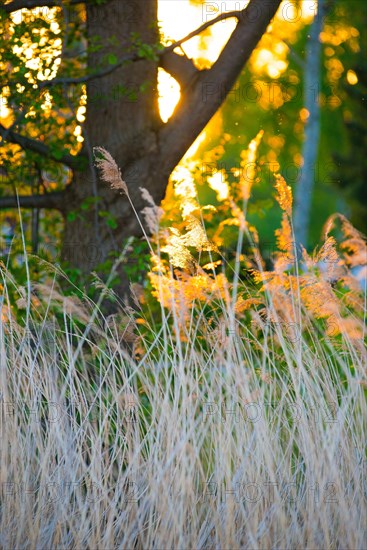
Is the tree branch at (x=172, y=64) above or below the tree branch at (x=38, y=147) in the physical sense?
above

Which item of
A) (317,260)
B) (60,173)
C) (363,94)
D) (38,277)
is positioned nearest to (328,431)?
(317,260)

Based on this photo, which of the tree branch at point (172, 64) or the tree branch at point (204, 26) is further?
the tree branch at point (204, 26)

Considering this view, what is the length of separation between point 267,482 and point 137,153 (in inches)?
133

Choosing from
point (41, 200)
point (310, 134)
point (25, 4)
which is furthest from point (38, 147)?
point (310, 134)

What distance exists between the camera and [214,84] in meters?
6.51

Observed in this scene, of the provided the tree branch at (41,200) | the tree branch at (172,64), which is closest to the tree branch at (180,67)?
the tree branch at (172,64)

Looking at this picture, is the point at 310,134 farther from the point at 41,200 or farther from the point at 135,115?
the point at 41,200

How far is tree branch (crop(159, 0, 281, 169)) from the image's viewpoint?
649 centimetres

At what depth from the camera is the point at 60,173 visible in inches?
281

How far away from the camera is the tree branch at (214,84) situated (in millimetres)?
6488

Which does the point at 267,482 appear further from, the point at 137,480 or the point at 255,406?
the point at 137,480

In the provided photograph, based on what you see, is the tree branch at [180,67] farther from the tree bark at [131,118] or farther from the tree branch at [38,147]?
the tree branch at [38,147]

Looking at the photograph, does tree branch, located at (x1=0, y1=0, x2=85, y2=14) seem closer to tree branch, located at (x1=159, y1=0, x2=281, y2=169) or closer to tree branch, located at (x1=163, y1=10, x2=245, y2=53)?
tree branch, located at (x1=163, y1=10, x2=245, y2=53)

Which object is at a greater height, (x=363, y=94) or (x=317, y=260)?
(x=363, y=94)
